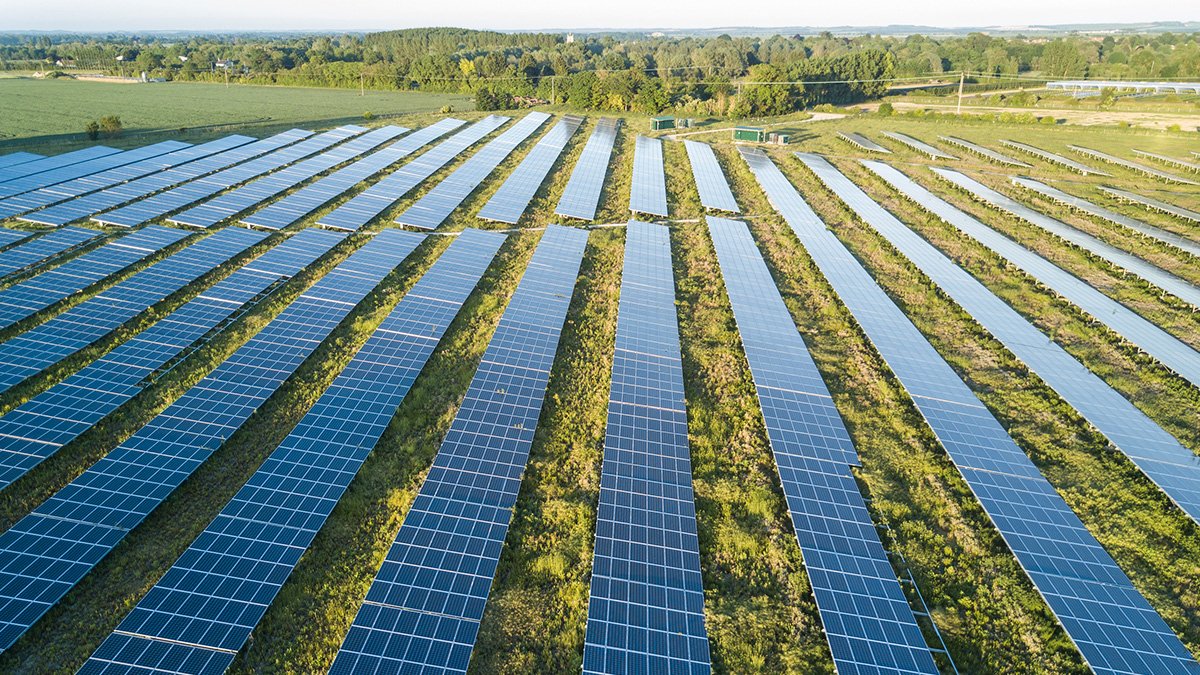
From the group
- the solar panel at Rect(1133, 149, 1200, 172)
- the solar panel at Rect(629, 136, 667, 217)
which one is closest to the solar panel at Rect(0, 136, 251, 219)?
the solar panel at Rect(629, 136, 667, 217)

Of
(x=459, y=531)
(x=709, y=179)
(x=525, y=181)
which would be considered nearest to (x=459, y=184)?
(x=525, y=181)

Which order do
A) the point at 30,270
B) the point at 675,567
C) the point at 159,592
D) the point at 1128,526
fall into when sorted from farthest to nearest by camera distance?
the point at 30,270 → the point at 1128,526 → the point at 675,567 → the point at 159,592

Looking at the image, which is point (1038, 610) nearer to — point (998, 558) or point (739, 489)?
point (998, 558)

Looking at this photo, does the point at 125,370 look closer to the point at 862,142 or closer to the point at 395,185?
the point at 395,185

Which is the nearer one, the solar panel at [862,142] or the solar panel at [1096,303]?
the solar panel at [1096,303]

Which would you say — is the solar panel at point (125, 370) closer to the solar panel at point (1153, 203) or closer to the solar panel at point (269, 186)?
the solar panel at point (269, 186)

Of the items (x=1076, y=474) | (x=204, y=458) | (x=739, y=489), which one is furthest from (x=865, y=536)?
(x=204, y=458)

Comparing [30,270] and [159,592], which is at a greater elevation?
[30,270]

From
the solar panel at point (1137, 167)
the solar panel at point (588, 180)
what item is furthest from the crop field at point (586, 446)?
the solar panel at point (1137, 167)
